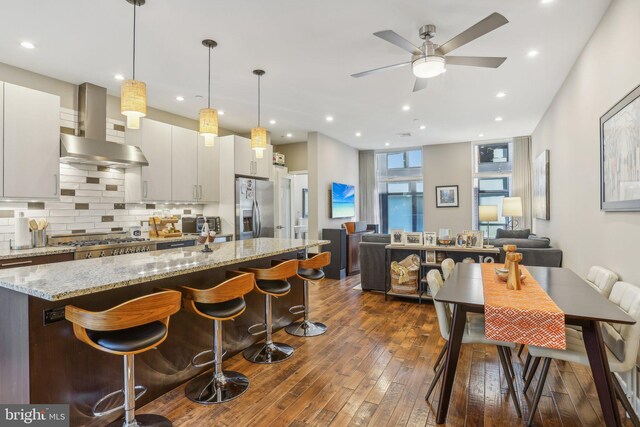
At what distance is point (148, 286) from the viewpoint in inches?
88.9

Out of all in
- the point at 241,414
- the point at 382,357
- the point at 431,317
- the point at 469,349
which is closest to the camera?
the point at 241,414

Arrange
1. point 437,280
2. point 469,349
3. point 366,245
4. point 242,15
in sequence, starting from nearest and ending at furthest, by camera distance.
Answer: point 437,280 → point 242,15 → point 469,349 → point 366,245

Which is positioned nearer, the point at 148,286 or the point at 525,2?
the point at 148,286

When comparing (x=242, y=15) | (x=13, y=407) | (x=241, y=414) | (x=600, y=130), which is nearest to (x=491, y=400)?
(x=241, y=414)

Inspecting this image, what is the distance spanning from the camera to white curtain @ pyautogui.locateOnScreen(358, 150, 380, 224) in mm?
8812

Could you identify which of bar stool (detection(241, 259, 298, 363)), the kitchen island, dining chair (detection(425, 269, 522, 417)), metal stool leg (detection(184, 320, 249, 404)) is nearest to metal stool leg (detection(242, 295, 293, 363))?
bar stool (detection(241, 259, 298, 363))

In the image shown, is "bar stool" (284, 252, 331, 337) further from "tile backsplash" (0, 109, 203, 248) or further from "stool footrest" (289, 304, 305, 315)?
"tile backsplash" (0, 109, 203, 248)

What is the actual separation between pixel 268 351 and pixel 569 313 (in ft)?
7.36

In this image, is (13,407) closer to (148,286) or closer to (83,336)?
(83,336)

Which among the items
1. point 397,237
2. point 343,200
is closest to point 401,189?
point 343,200

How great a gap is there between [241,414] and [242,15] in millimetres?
2926

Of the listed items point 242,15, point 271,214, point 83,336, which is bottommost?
point 83,336

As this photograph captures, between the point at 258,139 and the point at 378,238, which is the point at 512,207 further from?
the point at 258,139

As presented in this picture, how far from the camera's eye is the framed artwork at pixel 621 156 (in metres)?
2.16
